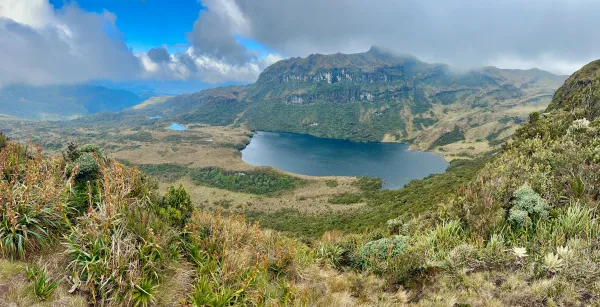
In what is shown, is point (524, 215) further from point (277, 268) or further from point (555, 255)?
point (277, 268)

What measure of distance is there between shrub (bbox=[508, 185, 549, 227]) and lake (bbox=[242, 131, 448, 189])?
3392 inches

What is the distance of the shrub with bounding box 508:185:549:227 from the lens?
18.9 feet

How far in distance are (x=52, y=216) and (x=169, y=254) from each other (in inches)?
86.3

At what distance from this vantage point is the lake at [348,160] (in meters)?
107

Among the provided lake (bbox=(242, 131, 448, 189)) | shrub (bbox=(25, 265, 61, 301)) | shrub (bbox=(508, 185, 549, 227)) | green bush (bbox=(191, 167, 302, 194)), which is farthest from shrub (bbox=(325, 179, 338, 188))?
shrub (bbox=(25, 265, 61, 301))

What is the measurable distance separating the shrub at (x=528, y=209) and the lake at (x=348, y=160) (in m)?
86.2

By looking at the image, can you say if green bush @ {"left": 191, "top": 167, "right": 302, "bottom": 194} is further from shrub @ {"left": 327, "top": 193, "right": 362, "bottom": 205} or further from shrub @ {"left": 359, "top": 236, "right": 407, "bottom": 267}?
shrub @ {"left": 359, "top": 236, "right": 407, "bottom": 267}

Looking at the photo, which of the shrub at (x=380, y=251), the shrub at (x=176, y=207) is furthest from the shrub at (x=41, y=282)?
the shrub at (x=380, y=251)

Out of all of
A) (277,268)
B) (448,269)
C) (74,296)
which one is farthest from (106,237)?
(448,269)

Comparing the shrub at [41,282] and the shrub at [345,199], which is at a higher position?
the shrub at [41,282]

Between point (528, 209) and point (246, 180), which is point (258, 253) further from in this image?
point (246, 180)

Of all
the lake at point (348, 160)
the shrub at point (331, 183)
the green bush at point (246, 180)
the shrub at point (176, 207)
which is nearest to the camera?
the shrub at point (176, 207)

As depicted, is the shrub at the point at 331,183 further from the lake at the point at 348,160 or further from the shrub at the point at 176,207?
the shrub at the point at 176,207

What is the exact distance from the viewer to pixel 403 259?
5.66 m
